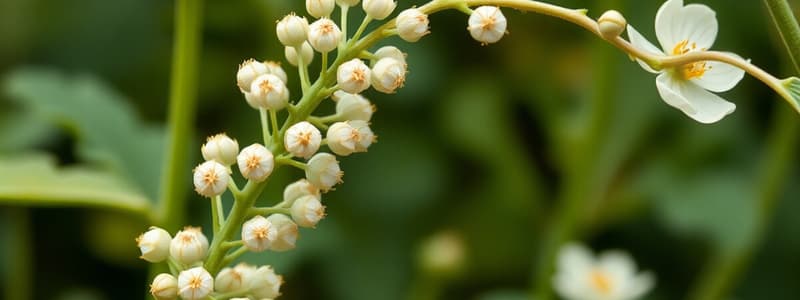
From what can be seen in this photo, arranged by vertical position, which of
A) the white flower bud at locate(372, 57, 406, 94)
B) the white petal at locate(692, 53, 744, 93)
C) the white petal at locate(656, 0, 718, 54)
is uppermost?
the white petal at locate(656, 0, 718, 54)

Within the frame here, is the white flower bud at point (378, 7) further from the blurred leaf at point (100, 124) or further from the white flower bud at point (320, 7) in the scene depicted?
the blurred leaf at point (100, 124)

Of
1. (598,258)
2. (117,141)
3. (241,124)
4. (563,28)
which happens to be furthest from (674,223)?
(117,141)

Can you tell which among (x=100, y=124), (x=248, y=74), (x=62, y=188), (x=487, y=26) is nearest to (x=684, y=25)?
(x=487, y=26)

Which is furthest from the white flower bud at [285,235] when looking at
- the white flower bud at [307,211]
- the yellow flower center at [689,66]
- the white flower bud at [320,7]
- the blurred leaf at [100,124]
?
the blurred leaf at [100,124]

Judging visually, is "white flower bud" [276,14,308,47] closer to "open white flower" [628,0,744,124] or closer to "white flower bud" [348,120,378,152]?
"white flower bud" [348,120,378,152]

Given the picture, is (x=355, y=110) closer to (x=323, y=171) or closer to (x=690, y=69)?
(x=323, y=171)

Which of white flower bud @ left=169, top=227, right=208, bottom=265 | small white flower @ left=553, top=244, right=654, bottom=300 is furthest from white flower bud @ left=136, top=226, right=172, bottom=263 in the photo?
small white flower @ left=553, top=244, right=654, bottom=300
